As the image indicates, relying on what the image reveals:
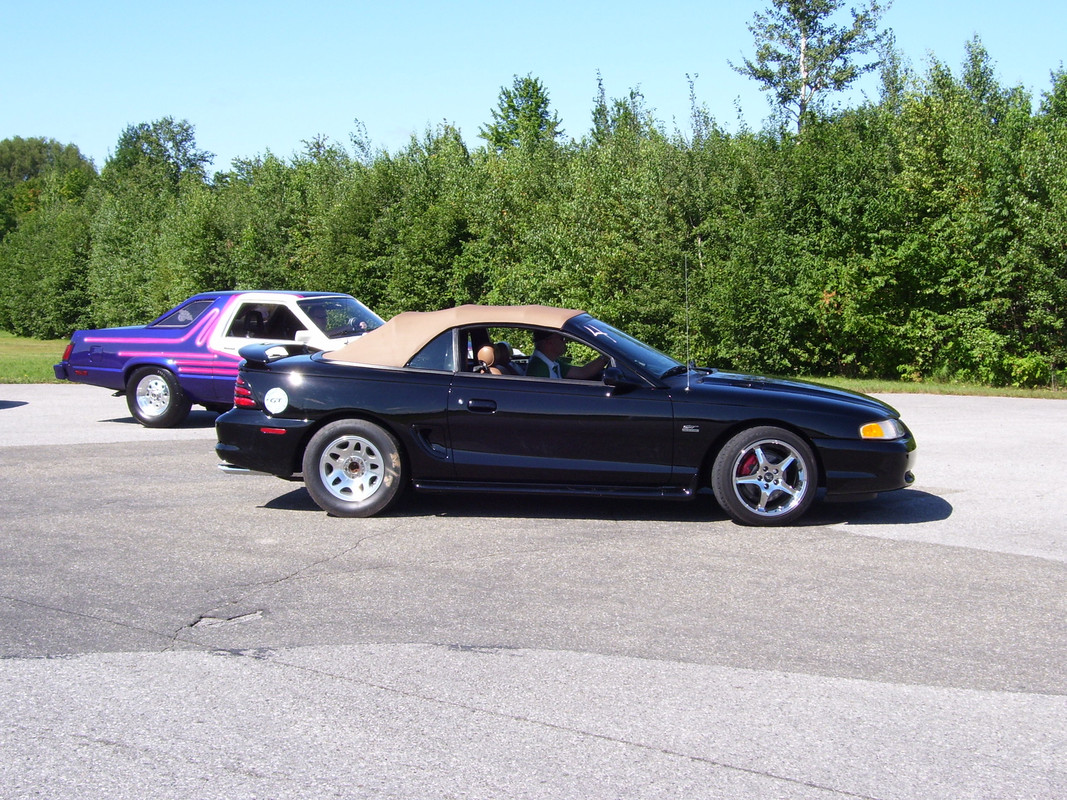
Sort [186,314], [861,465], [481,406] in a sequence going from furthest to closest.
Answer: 1. [186,314]
2. [481,406]
3. [861,465]

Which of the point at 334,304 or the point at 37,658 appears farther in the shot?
the point at 334,304

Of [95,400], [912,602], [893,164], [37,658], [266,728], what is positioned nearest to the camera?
[266,728]

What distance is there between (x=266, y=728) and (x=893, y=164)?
838 inches

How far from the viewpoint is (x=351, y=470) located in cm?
777

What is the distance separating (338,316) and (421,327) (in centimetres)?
525

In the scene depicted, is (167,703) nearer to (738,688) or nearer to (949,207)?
(738,688)

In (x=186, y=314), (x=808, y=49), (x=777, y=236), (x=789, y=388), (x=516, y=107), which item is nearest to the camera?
(x=789, y=388)

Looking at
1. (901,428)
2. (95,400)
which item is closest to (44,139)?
(95,400)

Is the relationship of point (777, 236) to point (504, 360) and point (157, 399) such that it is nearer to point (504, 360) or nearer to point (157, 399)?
point (157, 399)

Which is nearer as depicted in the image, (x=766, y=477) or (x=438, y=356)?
(x=766, y=477)

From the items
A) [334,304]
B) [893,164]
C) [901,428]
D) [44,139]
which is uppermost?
[44,139]

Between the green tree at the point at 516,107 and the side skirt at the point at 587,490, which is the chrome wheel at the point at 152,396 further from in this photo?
the green tree at the point at 516,107

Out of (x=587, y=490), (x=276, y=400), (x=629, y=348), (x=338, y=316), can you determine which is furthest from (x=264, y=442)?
(x=338, y=316)

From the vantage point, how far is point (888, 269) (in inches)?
826
